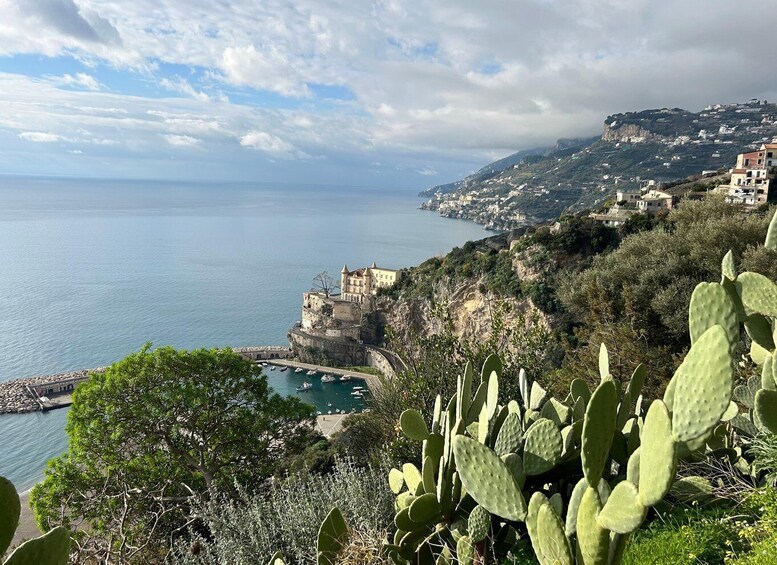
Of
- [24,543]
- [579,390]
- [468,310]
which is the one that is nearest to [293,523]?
[579,390]

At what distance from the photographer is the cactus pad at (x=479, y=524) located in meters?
2.25

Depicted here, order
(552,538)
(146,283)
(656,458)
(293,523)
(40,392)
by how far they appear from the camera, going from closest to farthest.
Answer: (656,458) → (552,538) → (293,523) → (40,392) → (146,283)

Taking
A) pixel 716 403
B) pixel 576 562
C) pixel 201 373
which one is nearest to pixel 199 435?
pixel 201 373

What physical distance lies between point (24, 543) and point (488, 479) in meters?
1.59

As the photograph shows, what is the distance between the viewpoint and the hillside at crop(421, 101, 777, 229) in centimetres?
7400

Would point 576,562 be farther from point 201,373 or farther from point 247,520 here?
point 201,373

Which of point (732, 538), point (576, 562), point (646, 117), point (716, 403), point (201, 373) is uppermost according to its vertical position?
point (646, 117)

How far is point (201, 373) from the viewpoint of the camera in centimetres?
795

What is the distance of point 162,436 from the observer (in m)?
7.48

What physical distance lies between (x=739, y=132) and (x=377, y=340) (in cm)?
8107

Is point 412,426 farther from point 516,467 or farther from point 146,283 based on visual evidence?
point 146,283

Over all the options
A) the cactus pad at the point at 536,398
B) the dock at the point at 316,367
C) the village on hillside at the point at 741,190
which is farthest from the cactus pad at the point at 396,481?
the dock at the point at 316,367

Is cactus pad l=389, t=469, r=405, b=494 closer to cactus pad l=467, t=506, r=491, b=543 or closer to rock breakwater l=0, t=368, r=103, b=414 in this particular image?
cactus pad l=467, t=506, r=491, b=543

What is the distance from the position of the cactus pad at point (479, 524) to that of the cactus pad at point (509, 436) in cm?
33
